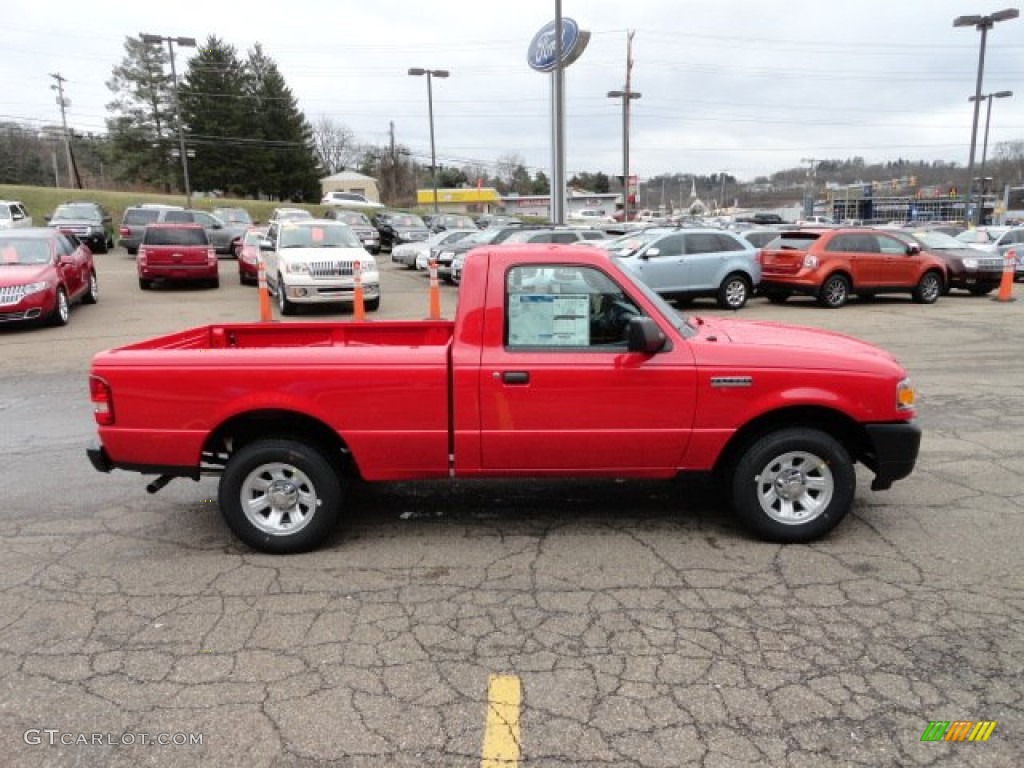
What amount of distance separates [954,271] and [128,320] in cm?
1840

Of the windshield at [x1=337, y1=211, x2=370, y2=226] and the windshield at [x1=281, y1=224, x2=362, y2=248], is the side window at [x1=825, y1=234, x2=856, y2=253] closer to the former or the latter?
the windshield at [x1=281, y1=224, x2=362, y2=248]

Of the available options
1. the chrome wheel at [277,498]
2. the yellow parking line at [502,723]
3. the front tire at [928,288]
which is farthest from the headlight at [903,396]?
the front tire at [928,288]

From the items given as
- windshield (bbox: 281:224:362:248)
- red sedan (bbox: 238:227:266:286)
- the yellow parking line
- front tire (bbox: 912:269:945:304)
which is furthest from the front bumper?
front tire (bbox: 912:269:945:304)

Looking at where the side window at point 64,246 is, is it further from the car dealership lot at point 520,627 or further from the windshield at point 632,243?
the windshield at point 632,243

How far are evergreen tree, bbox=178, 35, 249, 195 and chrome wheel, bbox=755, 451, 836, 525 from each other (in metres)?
66.4

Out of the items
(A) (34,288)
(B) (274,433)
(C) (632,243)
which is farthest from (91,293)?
(B) (274,433)

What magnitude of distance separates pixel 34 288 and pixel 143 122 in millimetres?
66555

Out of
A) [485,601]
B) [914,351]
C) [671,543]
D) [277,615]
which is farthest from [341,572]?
[914,351]

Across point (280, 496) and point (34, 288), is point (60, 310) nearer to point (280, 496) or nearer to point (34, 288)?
point (34, 288)

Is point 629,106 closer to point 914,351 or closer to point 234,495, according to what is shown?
point 914,351

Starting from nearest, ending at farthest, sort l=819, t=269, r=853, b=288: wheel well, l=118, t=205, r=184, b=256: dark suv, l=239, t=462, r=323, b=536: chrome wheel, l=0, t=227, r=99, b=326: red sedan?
1. l=239, t=462, r=323, b=536: chrome wheel
2. l=0, t=227, r=99, b=326: red sedan
3. l=819, t=269, r=853, b=288: wheel well
4. l=118, t=205, r=184, b=256: dark suv

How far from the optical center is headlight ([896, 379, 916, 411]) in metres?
4.35

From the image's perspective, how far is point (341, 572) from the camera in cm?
416

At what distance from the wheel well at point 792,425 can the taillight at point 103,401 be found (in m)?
3.43
